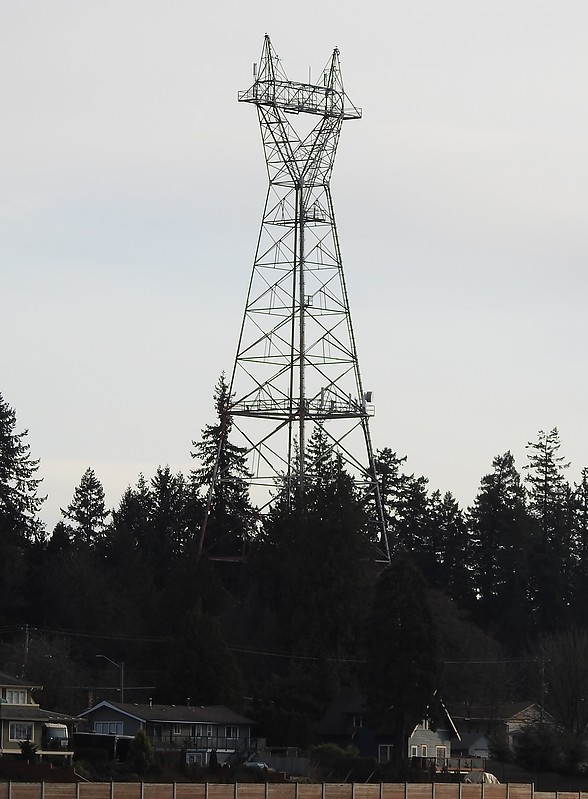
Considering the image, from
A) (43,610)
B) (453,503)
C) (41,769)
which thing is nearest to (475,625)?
(453,503)

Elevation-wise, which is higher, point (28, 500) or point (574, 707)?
point (28, 500)

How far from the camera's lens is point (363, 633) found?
91688 mm

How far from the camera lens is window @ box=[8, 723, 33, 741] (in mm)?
78750

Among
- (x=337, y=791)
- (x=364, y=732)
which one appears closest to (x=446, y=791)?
(x=337, y=791)

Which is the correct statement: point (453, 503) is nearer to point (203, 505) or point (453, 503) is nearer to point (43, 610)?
point (203, 505)

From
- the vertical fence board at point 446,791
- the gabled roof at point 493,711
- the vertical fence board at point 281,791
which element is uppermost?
the gabled roof at point 493,711

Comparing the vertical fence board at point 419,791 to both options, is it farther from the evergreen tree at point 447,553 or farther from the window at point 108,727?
the evergreen tree at point 447,553

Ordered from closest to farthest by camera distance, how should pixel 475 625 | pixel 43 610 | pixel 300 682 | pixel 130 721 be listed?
pixel 130 721 → pixel 300 682 → pixel 43 610 → pixel 475 625

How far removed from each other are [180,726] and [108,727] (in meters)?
3.64

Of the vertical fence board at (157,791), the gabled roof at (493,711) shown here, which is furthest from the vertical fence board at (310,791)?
the gabled roof at (493,711)

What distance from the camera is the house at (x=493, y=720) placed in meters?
103

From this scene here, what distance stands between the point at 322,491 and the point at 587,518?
41.5 metres

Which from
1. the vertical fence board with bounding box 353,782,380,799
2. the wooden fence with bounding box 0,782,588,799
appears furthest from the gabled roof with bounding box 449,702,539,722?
the vertical fence board with bounding box 353,782,380,799

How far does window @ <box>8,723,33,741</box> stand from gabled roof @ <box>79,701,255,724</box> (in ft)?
27.8
